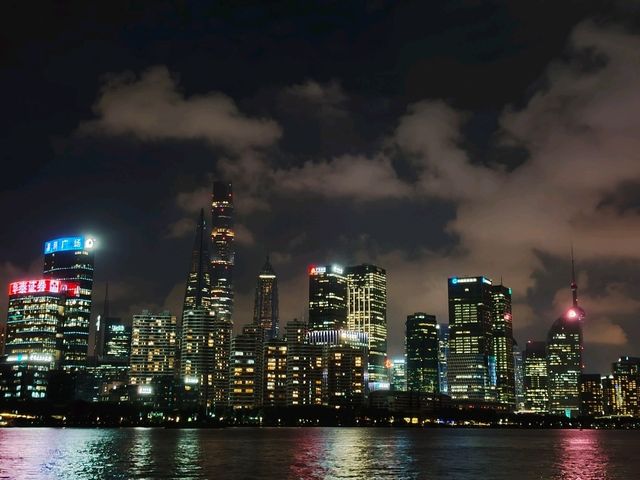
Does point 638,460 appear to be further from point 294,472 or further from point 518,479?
point 294,472

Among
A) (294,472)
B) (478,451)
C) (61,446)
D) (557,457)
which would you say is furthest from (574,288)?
(61,446)

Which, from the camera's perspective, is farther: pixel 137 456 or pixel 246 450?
pixel 246 450

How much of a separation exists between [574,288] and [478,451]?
163ft

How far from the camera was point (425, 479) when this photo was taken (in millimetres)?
104062

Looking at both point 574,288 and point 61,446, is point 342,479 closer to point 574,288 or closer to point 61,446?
point 574,288

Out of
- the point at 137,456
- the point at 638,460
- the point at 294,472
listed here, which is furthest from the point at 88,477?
the point at 638,460

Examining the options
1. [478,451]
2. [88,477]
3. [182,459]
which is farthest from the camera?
[478,451]

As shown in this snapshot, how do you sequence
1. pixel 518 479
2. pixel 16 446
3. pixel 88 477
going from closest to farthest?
pixel 88 477, pixel 518 479, pixel 16 446

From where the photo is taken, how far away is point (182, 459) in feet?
429

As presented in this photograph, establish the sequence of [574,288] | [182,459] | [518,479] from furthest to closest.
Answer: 1. [574,288]
2. [182,459]
3. [518,479]

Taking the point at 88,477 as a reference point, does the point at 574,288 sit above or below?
above

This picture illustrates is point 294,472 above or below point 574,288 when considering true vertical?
below

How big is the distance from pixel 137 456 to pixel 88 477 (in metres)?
39.1

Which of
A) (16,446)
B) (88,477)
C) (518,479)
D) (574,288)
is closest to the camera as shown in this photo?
(88,477)
